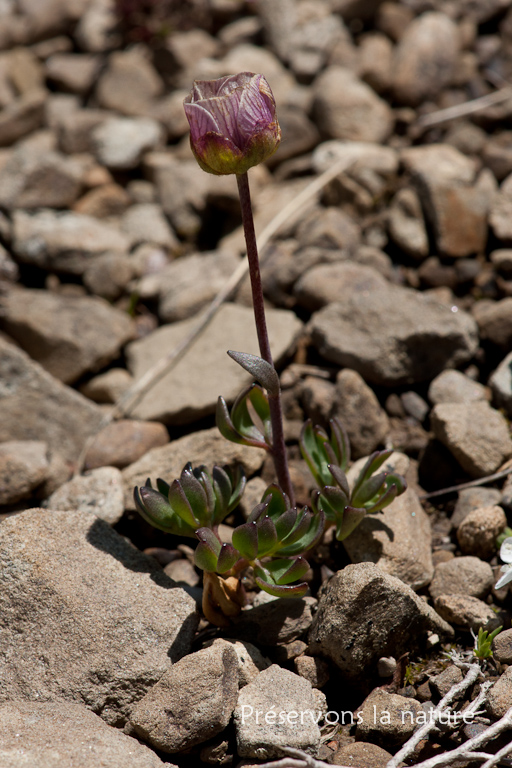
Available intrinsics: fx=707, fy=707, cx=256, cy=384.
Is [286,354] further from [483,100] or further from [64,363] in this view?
[483,100]

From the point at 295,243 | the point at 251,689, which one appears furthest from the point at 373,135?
the point at 251,689

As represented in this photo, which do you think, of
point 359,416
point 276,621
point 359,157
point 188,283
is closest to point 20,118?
point 188,283

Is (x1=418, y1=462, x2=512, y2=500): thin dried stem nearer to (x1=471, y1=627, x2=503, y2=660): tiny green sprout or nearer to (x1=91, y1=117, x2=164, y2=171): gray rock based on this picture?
(x1=471, y1=627, x2=503, y2=660): tiny green sprout

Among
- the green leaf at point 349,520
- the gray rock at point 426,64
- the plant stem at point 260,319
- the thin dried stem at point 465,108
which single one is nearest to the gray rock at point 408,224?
the thin dried stem at point 465,108

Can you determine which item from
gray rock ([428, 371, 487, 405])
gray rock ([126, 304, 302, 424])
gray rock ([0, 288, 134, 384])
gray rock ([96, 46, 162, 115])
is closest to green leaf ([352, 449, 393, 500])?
gray rock ([428, 371, 487, 405])

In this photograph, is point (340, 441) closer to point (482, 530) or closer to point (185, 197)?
point (482, 530)

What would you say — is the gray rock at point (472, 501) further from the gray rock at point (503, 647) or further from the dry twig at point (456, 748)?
the dry twig at point (456, 748)
